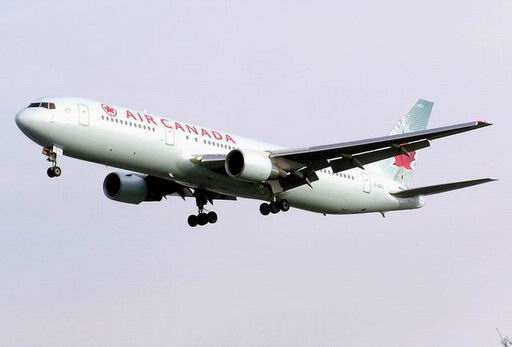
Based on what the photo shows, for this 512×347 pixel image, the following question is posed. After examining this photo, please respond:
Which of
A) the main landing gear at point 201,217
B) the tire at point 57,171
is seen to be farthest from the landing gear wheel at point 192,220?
the tire at point 57,171

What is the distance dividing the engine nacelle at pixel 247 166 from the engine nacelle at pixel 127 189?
22.6 ft

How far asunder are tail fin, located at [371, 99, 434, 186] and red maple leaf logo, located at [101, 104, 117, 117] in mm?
15460

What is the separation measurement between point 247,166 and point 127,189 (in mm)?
7594

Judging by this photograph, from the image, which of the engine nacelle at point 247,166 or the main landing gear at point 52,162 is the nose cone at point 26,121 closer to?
the main landing gear at point 52,162

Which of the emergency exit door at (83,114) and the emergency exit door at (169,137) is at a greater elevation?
the emergency exit door at (83,114)

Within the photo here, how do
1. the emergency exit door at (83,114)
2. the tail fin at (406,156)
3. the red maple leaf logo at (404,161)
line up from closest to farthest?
the emergency exit door at (83,114) < the tail fin at (406,156) < the red maple leaf logo at (404,161)

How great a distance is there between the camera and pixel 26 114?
45344 millimetres

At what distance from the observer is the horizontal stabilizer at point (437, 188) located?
50.5 meters

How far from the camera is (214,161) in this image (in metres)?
47.8

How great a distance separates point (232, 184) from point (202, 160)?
214 centimetres

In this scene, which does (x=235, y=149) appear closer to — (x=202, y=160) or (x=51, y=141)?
(x=202, y=160)

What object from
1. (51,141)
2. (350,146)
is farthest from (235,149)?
(51,141)

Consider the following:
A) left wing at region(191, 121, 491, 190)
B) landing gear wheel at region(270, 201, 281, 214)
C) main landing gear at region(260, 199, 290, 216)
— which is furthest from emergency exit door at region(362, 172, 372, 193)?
landing gear wheel at region(270, 201, 281, 214)

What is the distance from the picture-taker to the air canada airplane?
150ft
